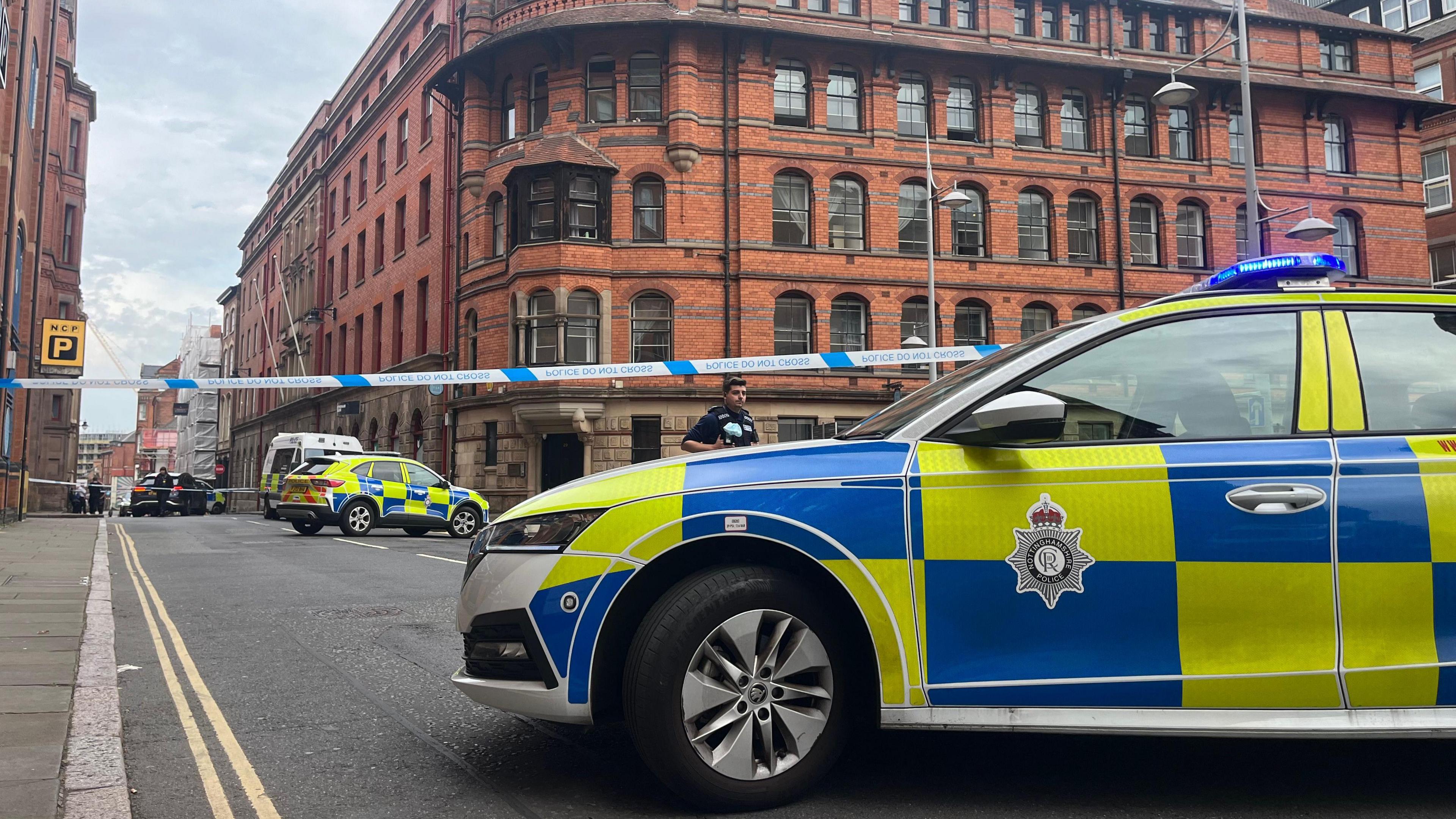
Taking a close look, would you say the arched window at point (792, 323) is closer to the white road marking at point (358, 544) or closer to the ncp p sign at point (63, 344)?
the white road marking at point (358, 544)

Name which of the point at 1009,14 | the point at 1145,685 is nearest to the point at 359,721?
the point at 1145,685

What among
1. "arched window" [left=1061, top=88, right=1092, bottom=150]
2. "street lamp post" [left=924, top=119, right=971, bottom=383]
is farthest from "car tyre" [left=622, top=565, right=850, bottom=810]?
"arched window" [left=1061, top=88, right=1092, bottom=150]

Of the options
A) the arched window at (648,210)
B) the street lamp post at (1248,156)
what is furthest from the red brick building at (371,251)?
the street lamp post at (1248,156)

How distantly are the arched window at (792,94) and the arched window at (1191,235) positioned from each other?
1190cm

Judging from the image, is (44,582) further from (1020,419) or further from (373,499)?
(1020,419)

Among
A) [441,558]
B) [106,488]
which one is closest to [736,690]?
[441,558]

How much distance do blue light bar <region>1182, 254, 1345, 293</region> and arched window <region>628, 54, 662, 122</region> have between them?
83.1ft

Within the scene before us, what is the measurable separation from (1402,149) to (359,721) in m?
37.5

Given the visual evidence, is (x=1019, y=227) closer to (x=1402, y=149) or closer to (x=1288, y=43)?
(x=1288, y=43)

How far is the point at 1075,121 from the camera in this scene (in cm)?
3017

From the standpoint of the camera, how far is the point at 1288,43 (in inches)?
1252

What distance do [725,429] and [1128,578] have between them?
498 centimetres

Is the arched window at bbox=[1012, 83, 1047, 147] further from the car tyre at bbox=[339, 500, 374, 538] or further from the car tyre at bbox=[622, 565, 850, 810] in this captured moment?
the car tyre at bbox=[622, 565, 850, 810]

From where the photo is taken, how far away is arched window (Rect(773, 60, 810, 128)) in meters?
28.1
